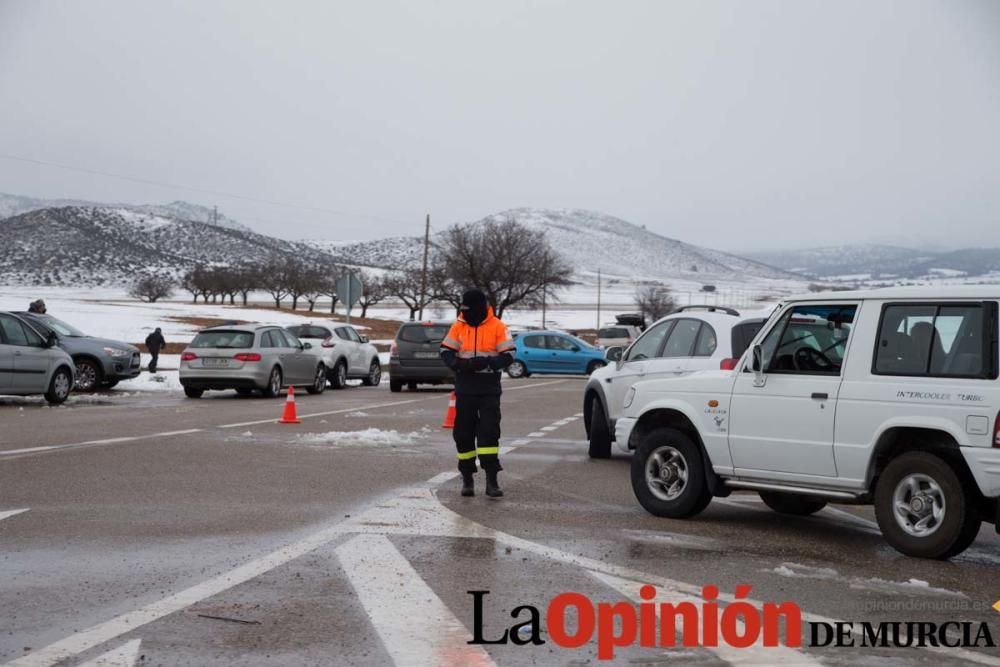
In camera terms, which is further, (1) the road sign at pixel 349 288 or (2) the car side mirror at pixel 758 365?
(1) the road sign at pixel 349 288

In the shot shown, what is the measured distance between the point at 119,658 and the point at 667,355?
29.9ft

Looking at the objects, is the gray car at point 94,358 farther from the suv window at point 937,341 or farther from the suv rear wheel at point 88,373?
the suv window at point 937,341

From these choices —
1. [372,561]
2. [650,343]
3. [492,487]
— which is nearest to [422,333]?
[650,343]

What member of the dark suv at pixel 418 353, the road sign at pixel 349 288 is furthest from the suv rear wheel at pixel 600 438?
the road sign at pixel 349 288

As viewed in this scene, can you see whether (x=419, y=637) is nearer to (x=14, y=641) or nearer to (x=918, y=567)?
(x=14, y=641)

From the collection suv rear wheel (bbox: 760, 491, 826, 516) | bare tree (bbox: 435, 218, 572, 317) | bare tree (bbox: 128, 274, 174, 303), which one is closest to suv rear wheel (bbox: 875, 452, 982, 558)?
suv rear wheel (bbox: 760, 491, 826, 516)

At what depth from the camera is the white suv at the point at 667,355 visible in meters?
12.4

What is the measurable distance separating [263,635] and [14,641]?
107cm

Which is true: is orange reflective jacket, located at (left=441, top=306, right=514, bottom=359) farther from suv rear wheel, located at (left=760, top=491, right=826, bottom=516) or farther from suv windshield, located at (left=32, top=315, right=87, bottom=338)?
suv windshield, located at (left=32, top=315, right=87, bottom=338)

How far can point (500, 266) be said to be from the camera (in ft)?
259

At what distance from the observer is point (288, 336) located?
2634 cm

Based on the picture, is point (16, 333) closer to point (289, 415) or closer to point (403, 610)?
point (289, 415)

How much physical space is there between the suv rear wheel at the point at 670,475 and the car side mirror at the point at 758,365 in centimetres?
78

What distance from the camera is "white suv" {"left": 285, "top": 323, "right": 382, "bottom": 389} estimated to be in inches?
1156
